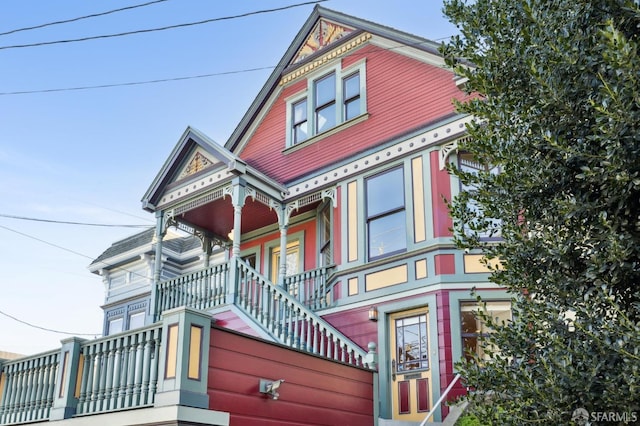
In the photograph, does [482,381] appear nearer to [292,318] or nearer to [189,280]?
[292,318]

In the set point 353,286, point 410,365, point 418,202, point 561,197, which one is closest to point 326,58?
point 418,202

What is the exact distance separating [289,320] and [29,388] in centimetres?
409

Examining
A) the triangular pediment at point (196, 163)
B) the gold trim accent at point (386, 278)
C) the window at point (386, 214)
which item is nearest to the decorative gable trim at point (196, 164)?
the triangular pediment at point (196, 163)

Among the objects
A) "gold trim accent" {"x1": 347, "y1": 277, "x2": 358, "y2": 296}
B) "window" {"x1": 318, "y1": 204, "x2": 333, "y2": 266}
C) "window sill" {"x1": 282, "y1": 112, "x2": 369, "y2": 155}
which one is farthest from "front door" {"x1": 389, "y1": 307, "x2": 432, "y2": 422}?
"window sill" {"x1": 282, "y1": 112, "x2": 369, "y2": 155}

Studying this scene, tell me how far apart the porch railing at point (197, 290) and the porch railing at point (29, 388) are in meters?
3.53

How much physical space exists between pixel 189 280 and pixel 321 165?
11.9ft

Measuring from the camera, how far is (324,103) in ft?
46.9

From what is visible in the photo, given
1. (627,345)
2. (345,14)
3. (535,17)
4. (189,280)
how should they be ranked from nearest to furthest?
(627,345), (535,17), (189,280), (345,14)

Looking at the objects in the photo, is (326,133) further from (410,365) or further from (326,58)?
(410,365)

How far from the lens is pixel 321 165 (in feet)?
44.3

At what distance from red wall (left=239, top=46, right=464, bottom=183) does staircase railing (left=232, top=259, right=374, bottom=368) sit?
320cm

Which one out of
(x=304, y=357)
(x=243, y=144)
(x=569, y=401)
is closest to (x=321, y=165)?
(x=243, y=144)

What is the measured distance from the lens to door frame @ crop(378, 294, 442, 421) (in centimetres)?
1025

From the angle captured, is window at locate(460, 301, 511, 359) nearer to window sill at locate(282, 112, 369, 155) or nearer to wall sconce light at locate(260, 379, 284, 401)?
wall sconce light at locate(260, 379, 284, 401)
